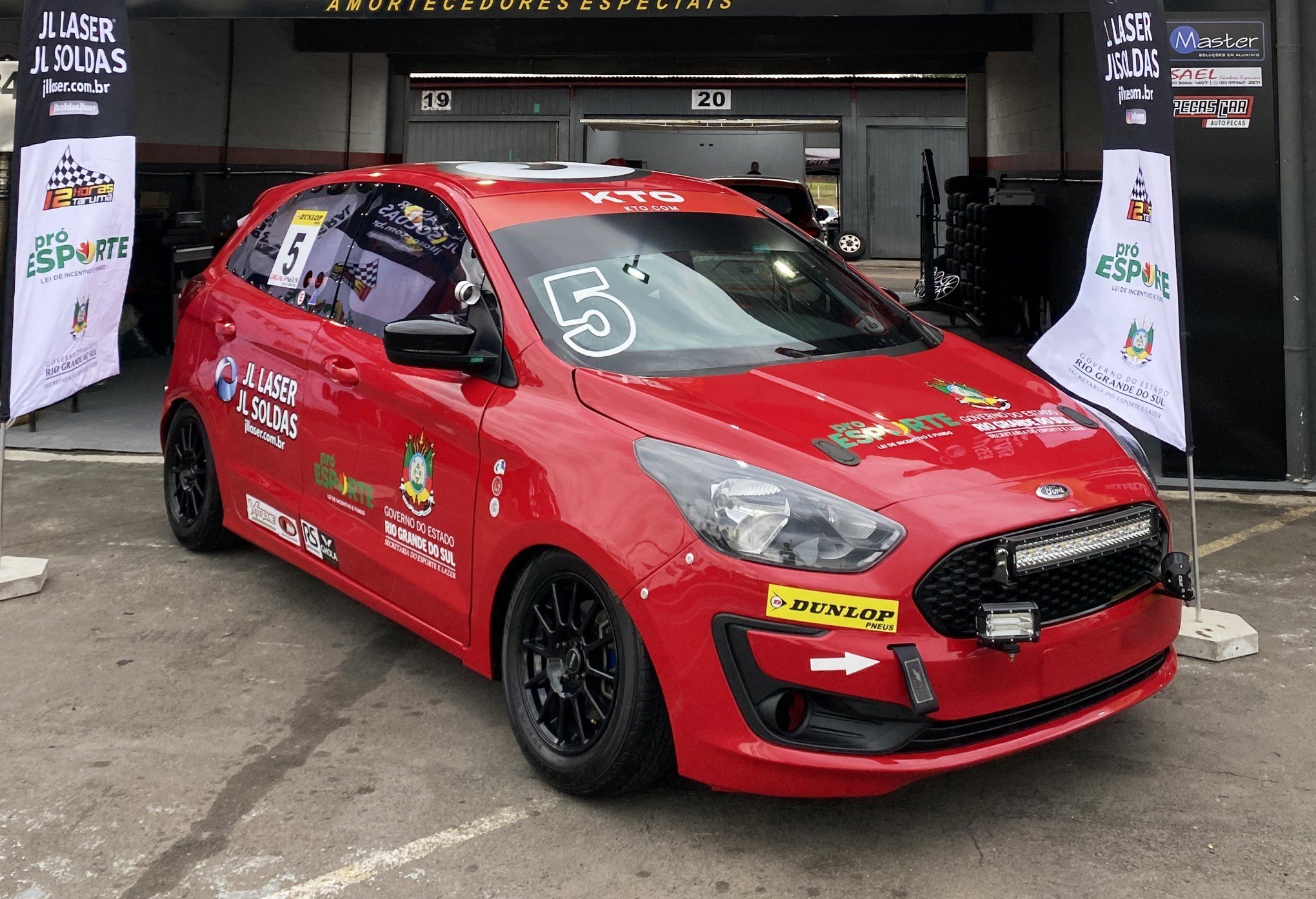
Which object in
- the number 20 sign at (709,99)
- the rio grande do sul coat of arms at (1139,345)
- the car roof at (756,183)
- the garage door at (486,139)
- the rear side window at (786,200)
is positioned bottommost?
the garage door at (486,139)

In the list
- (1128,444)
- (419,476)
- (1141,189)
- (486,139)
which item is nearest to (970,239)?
(1141,189)

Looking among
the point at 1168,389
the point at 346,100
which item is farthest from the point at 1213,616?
the point at 346,100

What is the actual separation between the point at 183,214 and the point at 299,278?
7.30 m

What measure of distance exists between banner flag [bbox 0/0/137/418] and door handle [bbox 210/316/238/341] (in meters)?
0.66

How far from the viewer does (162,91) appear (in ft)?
38.3

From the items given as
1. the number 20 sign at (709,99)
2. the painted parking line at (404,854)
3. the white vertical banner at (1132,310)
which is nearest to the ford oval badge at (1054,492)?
the painted parking line at (404,854)

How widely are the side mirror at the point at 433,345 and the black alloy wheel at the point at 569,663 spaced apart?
74cm

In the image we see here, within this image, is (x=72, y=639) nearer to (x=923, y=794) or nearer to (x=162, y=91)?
(x=923, y=794)

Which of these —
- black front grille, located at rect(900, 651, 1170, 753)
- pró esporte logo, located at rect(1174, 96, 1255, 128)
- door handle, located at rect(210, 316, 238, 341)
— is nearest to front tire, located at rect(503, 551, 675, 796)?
black front grille, located at rect(900, 651, 1170, 753)

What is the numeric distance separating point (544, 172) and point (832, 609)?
244 cm

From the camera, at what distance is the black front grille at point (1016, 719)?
3.18 metres

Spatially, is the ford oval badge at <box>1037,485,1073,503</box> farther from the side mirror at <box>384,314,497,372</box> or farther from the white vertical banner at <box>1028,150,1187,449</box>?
the white vertical banner at <box>1028,150,1187,449</box>

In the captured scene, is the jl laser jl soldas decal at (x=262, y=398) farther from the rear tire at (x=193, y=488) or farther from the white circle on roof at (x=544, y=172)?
the white circle on roof at (x=544, y=172)

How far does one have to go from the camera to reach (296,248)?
5.24 m
